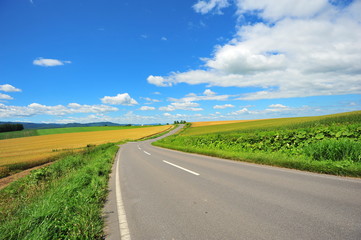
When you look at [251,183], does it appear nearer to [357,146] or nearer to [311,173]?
[311,173]

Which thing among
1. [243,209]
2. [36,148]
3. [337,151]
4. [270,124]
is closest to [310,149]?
[337,151]

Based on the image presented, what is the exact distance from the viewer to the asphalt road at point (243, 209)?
2.74 meters

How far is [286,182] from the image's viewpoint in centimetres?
500

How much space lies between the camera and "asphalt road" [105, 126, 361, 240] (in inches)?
108

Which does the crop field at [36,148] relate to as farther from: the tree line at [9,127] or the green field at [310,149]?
the tree line at [9,127]

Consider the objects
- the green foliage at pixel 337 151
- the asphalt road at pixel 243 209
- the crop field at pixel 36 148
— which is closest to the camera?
the asphalt road at pixel 243 209

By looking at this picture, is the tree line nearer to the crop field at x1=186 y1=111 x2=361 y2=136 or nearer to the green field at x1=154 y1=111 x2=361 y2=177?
the crop field at x1=186 y1=111 x2=361 y2=136

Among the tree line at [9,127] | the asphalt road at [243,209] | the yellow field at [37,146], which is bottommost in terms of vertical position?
the yellow field at [37,146]

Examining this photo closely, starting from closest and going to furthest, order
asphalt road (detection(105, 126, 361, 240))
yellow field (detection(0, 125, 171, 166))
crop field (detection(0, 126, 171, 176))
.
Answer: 1. asphalt road (detection(105, 126, 361, 240))
2. crop field (detection(0, 126, 171, 176))
3. yellow field (detection(0, 125, 171, 166))

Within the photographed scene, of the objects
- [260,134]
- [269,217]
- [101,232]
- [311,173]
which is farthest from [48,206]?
[260,134]

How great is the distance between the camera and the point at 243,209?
3.52 metres

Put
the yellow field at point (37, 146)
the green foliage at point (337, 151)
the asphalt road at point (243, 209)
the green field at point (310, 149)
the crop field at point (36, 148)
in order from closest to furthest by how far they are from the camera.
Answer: the asphalt road at point (243, 209) < the green field at point (310, 149) < the green foliage at point (337, 151) < the crop field at point (36, 148) < the yellow field at point (37, 146)

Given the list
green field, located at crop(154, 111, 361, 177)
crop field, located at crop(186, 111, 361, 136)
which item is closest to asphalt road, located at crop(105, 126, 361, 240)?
green field, located at crop(154, 111, 361, 177)

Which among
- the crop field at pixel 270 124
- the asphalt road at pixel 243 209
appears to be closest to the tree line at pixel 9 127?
the crop field at pixel 270 124
